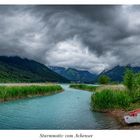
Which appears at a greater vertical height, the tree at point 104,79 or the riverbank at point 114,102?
the tree at point 104,79

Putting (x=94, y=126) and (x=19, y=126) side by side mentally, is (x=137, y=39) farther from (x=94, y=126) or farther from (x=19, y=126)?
(x=19, y=126)

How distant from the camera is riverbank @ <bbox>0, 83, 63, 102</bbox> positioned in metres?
24.3

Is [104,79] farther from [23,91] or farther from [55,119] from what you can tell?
[23,91]

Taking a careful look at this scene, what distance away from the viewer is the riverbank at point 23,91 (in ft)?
79.7

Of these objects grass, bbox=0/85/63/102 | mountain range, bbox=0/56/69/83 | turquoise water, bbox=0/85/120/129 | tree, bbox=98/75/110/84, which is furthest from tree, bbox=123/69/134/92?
grass, bbox=0/85/63/102

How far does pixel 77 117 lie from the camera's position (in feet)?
58.7

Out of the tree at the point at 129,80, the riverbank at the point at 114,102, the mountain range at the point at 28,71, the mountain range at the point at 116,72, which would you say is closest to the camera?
the mountain range at the point at 116,72

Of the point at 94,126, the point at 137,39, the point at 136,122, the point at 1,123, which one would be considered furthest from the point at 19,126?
the point at 137,39

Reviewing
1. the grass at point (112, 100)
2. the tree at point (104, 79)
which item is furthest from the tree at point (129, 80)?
the tree at point (104, 79)

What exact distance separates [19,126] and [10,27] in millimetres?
3786

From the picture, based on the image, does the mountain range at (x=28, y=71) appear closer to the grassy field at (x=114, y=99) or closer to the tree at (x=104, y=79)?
the tree at (x=104, y=79)
